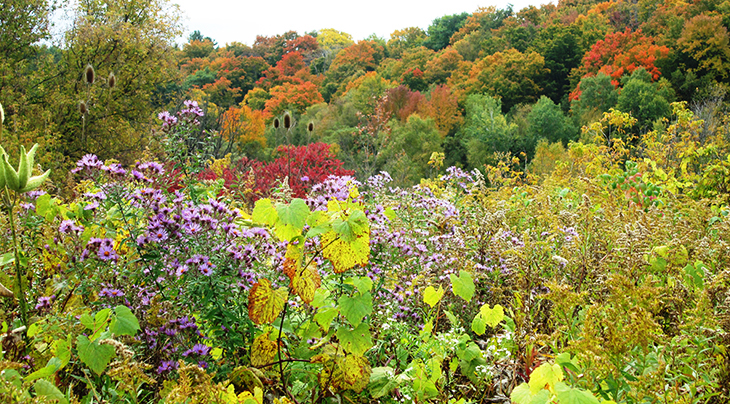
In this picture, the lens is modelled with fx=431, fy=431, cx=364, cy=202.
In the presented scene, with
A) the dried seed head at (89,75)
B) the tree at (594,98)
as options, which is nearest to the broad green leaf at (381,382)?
the dried seed head at (89,75)

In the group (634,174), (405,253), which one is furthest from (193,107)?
(634,174)

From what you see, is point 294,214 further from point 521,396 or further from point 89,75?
point 89,75

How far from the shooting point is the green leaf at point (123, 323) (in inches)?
51.7

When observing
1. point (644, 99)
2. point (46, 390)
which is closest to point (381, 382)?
point (46, 390)

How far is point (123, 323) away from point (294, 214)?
24.5 inches

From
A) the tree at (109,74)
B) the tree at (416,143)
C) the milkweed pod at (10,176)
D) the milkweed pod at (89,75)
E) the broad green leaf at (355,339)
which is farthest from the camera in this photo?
the tree at (416,143)

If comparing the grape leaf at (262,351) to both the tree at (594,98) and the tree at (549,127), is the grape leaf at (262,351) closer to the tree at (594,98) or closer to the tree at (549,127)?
the tree at (549,127)

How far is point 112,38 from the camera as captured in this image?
1134cm

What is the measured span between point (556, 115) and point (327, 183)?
23.5 meters

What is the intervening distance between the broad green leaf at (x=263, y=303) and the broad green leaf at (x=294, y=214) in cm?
26

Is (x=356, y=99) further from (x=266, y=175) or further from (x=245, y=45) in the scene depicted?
(x=245, y=45)

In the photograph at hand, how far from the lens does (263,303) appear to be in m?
1.51

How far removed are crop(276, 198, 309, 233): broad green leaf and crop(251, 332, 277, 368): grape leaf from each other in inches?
19.0

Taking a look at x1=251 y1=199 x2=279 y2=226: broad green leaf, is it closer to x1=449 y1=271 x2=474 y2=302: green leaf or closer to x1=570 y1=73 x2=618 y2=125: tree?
x1=449 y1=271 x2=474 y2=302: green leaf
